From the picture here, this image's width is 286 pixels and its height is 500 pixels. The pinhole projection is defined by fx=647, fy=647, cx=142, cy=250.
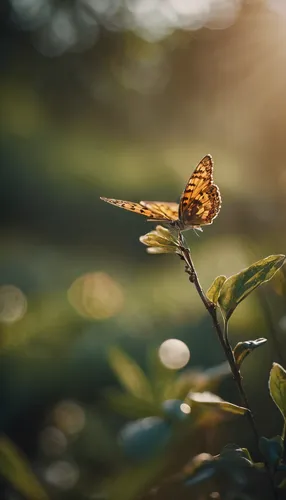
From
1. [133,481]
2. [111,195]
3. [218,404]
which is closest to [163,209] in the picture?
[218,404]

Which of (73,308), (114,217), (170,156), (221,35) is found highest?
(221,35)

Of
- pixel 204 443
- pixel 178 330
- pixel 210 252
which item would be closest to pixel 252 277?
pixel 204 443

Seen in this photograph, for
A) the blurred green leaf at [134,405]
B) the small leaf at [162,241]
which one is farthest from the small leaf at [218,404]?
the blurred green leaf at [134,405]

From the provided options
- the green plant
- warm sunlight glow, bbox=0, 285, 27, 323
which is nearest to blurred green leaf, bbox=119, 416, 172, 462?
the green plant

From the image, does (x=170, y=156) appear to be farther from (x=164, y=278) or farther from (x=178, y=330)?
(x=178, y=330)

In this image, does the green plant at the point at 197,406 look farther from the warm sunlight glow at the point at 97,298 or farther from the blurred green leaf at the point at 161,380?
the warm sunlight glow at the point at 97,298

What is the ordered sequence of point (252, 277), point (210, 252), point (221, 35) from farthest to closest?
1. point (221, 35)
2. point (210, 252)
3. point (252, 277)

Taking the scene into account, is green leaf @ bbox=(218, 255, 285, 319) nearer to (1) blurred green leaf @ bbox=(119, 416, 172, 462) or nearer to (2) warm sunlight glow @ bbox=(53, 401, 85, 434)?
(1) blurred green leaf @ bbox=(119, 416, 172, 462)
